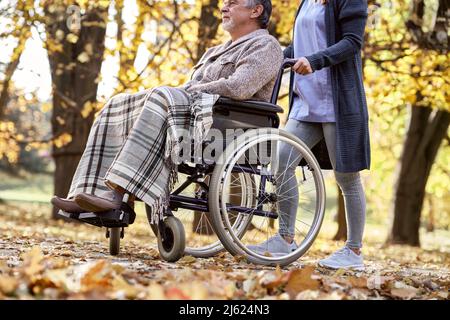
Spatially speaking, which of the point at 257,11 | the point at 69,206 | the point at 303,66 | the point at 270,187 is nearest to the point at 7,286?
the point at 69,206

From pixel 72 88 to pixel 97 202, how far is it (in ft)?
21.7

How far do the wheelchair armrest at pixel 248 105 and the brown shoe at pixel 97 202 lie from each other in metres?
0.69

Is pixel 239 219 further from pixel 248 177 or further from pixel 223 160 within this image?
pixel 223 160

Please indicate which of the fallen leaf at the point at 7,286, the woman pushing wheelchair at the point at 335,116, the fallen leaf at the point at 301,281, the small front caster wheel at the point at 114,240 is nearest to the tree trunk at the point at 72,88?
the small front caster wheel at the point at 114,240

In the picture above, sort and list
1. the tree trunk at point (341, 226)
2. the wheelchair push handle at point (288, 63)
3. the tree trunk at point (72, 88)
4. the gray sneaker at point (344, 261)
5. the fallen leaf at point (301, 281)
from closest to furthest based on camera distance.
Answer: the fallen leaf at point (301, 281) < the wheelchair push handle at point (288, 63) < the gray sneaker at point (344, 261) < the tree trunk at point (72, 88) < the tree trunk at point (341, 226)

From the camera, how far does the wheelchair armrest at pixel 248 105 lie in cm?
358

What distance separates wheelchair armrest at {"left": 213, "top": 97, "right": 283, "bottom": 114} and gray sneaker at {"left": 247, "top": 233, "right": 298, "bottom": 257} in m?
0.74

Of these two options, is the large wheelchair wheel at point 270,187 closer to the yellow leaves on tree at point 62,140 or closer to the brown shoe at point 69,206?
the brown shoe at point 69,206

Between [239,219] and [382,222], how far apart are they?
82.1 ft

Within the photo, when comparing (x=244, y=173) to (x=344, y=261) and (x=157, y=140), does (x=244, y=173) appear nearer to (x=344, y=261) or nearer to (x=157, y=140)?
(x=157, y=140)

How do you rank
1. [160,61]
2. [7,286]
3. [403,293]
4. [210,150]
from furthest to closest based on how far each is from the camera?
[160,61]
[210,150]
[403,293]
[7,286]

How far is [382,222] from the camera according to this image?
28359mm

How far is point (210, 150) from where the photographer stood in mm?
3592
